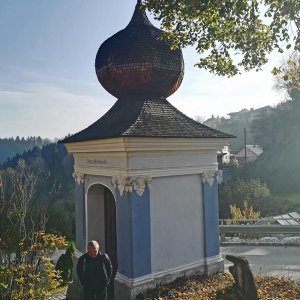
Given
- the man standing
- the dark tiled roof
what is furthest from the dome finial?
the man standing

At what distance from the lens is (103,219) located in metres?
9.31

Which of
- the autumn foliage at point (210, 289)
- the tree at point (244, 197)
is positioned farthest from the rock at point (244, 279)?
the tree at point (244, 197)

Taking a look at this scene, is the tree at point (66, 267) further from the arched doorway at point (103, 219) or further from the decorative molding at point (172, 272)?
the decorative molding at point (172, 272)

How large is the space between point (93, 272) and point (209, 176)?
3491 millimetres

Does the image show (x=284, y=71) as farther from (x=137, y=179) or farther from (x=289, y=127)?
(x=289, y=127)

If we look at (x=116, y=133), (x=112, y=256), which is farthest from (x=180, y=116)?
(x=112, y=256)

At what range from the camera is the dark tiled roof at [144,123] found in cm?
736

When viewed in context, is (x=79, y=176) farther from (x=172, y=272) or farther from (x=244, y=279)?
(x=244, y=279)

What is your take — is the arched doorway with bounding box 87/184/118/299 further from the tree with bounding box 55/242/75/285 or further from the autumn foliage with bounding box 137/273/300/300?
the tree with bounding box 55/242/75/285

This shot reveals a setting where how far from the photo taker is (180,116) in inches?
338

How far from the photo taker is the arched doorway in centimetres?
906

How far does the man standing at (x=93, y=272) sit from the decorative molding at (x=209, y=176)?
2997 mm

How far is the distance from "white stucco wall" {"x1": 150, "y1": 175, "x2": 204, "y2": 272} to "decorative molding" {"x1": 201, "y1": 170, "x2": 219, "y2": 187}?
14 centimetres

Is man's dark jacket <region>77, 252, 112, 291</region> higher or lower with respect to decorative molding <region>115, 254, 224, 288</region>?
higher
